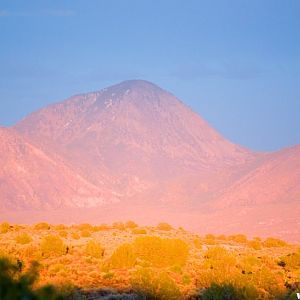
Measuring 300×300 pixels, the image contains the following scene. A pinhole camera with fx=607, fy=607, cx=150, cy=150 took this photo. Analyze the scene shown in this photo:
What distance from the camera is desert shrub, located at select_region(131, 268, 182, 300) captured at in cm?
2289

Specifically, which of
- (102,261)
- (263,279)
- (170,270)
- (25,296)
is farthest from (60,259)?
(25,296)

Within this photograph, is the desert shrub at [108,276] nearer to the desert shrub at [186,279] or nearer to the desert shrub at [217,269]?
the desert shrub at [186,279]

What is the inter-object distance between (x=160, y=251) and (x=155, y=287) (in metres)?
7.88

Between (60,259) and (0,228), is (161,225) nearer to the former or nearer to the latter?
(0,228)

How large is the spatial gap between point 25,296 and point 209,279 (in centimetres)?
1436

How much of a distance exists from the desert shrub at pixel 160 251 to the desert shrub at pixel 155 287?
6.05 m

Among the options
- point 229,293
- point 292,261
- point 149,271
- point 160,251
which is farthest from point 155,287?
point 292,261

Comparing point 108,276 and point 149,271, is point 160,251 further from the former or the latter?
point 149,271

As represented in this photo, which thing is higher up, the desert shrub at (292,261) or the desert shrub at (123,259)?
the desert shrub at (292,261)

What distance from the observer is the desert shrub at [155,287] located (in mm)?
22891

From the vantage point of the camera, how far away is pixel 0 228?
1838 inches

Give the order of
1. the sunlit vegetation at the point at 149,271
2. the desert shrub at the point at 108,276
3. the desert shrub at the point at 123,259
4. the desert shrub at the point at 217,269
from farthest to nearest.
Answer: the desert shrub at the point at 123,259
the desert shrub at the point at 108,276
the desert shrub at the point at 217,269
the sunlit vegetation at the point at 149,271

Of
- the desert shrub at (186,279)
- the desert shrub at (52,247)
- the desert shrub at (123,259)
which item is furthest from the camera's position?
the desert shrub at (52,247)

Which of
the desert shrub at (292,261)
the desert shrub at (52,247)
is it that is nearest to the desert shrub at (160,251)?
the desert shrub at (52,247)
